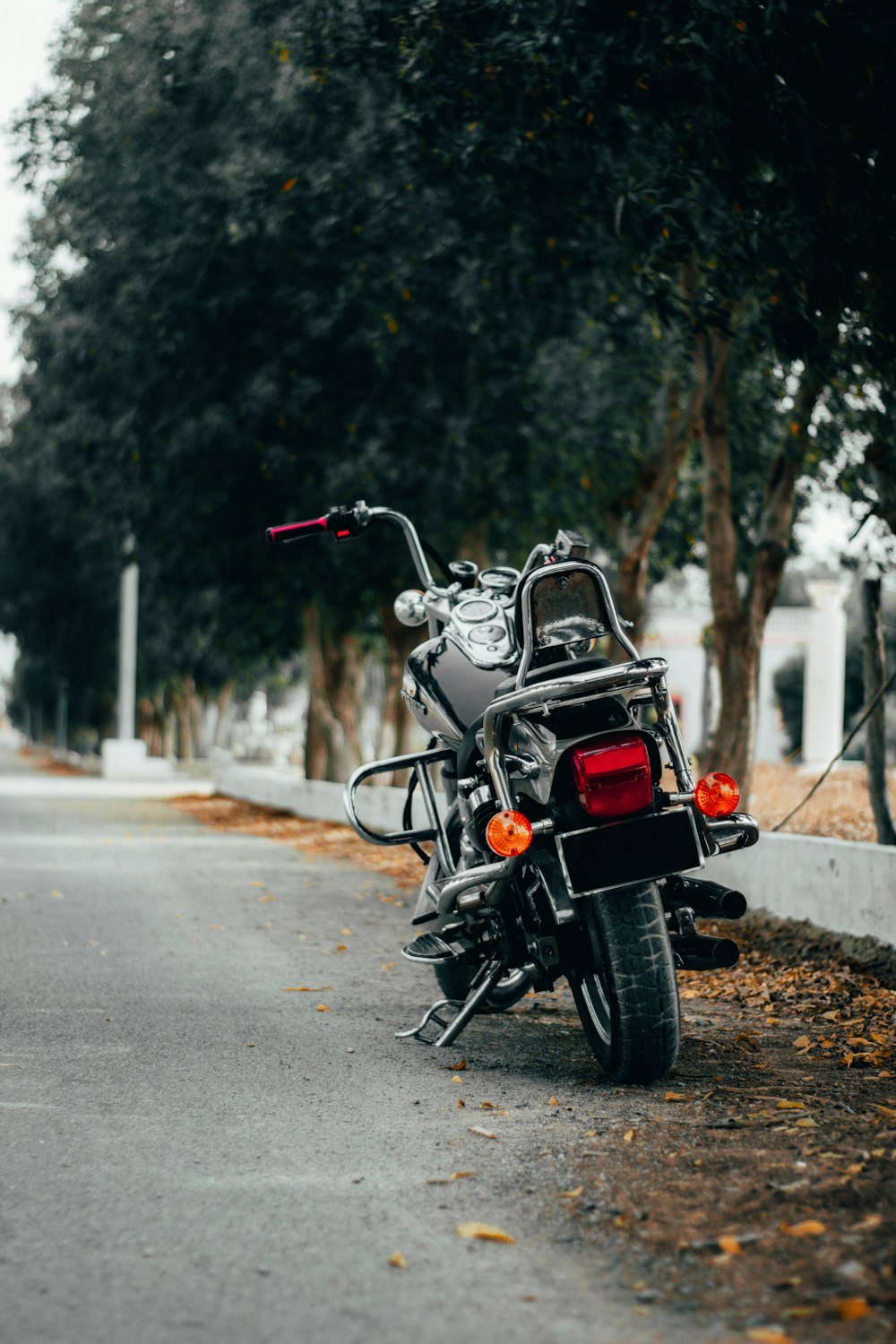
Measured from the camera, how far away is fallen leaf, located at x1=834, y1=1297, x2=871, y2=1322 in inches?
128

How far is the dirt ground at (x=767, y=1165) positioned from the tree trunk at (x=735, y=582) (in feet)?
20.5

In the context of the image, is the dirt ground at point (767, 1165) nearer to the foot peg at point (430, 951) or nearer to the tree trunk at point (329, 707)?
the foot peg at point (430, 951)

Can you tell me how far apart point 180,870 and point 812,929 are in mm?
6921

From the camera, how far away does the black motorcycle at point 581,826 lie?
17.1 feet

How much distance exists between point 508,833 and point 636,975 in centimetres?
61

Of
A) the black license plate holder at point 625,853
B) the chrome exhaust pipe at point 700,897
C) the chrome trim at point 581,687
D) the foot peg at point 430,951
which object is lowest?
the foot peg at point 430,951

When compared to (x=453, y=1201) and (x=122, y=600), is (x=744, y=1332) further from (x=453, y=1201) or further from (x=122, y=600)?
(x=122, y=600)

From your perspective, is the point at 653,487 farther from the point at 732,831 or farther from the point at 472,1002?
the point at 732,831

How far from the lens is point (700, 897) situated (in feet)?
18.2

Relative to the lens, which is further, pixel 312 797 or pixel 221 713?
pixel 221 713

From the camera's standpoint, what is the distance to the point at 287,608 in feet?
92.9

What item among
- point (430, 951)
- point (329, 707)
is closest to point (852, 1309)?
→ point (430, 951)

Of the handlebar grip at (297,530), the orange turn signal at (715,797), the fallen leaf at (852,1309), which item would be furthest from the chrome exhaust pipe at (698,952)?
the handlebar grip at (297,530)

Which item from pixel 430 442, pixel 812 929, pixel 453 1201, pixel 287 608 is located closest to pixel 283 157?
pixel 430 442
